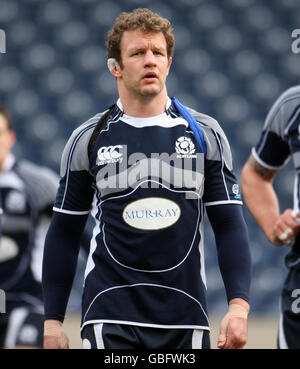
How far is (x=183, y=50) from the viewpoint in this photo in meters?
7.29

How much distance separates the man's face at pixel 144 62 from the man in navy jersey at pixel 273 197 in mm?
717

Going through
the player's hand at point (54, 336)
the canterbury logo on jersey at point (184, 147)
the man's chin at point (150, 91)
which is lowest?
the player's hand at point (54, 336)

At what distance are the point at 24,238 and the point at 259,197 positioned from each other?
54.6 inches

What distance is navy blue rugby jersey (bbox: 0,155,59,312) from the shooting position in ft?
14.0

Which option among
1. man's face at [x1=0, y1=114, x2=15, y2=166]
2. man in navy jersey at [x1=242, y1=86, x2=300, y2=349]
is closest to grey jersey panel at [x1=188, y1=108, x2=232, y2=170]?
man in navy jersey at [x1=242, y1=86, x2=300, y2=349]

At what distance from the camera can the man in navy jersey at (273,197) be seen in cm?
316

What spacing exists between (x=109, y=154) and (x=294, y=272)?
3.12ft

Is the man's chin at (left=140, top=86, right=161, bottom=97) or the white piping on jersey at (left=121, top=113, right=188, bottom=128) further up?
the man's chin at (left=140, top=86, right=161, bottom=97)

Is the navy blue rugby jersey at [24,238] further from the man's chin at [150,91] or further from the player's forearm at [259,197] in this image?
the man's chin at [150,91]

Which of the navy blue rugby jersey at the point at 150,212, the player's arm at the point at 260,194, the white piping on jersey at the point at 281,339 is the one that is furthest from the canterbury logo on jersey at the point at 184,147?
the white piping on jersey at the point at 281,339

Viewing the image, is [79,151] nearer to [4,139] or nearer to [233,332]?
[233,332]
